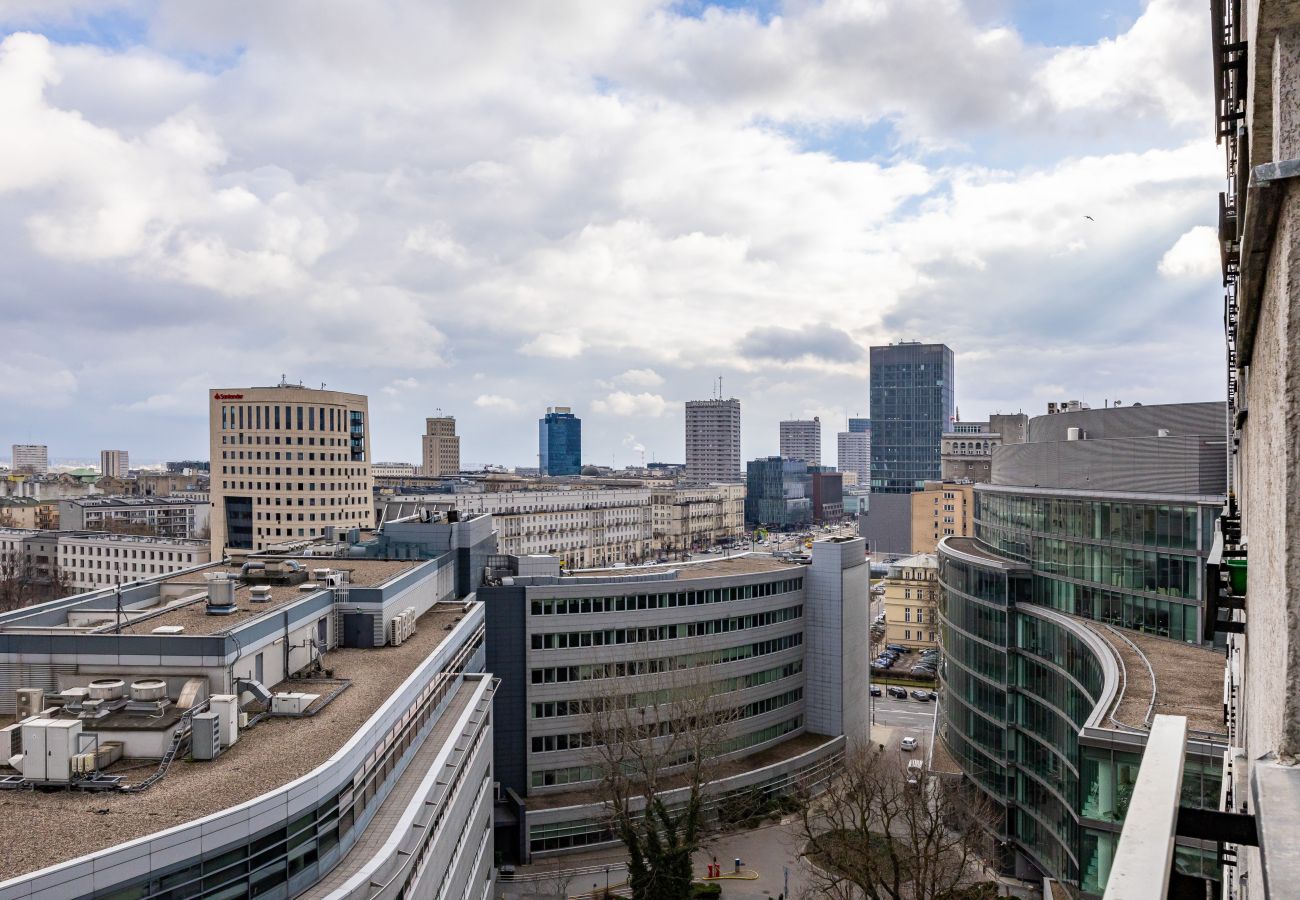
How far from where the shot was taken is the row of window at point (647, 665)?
148 feet

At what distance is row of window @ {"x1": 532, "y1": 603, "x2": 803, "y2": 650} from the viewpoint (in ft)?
148

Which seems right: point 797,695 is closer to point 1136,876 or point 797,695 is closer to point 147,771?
point 147,771

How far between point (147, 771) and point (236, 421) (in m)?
83.5

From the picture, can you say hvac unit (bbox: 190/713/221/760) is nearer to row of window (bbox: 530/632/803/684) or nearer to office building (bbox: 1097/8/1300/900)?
office building (bbox: 1097/8/1300/900)

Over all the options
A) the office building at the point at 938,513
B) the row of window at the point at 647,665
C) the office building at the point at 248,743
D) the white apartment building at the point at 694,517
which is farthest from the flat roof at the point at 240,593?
the white apartment building at the point at 694,517

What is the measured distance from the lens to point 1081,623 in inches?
1399

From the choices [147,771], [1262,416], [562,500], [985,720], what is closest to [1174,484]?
[985,720]

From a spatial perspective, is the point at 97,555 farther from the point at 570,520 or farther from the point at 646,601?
the point at 646,601

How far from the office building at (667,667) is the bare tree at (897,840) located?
5.58 metres

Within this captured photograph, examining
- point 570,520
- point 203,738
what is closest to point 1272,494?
point 203,738

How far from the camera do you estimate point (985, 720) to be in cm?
4150

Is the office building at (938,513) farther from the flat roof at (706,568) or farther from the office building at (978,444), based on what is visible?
the flat roof at (706,568)

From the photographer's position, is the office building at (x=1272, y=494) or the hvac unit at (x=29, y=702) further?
the hvac unit at (x=29, y=702)

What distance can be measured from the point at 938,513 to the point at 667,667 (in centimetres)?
8661
